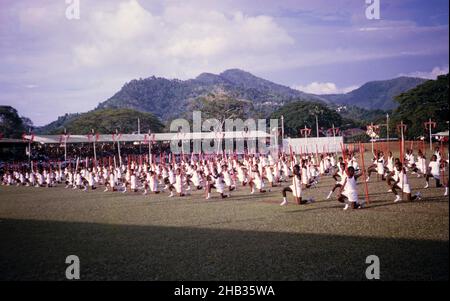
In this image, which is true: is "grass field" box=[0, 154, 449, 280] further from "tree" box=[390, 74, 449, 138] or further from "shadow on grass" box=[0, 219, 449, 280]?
"tree" box=[390, 74, 449, 138]

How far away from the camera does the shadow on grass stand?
249 inches

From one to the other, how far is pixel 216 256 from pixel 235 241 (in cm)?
114

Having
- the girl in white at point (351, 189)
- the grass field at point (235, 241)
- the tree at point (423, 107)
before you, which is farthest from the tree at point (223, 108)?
the girl in white at point (351, 189)

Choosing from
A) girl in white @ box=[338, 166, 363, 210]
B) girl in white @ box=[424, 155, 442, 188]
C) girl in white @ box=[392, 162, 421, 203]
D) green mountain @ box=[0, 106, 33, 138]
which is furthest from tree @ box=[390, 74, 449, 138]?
green mountain @ box=[0, 106, 33, 138]

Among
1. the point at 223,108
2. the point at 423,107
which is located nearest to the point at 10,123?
the point at 223,108

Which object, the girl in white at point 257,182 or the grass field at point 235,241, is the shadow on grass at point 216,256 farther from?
the girl in white at point 257,182

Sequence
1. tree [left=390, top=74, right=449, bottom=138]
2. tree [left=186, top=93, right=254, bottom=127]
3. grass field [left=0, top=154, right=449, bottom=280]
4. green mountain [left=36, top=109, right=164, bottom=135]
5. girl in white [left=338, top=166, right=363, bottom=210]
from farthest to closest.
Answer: green mountain [left=36, top=109, right=164, bottom=135] < tree [left=186, top=93, right=254, bottom=127] < tree [left=390, top=74, right=449, bottom=138] < girl in white [left=338, top=166, right=363, bottom=210] < grass field [left=0, top=154, right=449, bottom=280]

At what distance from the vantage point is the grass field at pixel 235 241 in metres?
6.53

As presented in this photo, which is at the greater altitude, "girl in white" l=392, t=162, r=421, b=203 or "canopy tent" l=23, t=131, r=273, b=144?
"canopy tent" l=23, t=131, r=273, b=144

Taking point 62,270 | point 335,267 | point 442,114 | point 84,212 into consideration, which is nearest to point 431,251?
point 335,267

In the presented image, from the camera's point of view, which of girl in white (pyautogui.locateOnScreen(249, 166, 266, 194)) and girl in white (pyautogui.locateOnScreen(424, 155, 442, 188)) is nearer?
girl in white (pyautogui.locateOnScreen(424, 155, 442, 188))

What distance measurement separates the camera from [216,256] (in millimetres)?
7422

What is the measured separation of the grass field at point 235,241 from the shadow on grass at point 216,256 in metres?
0.02

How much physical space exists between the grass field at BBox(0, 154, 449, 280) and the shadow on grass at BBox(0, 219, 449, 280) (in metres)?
0.02
